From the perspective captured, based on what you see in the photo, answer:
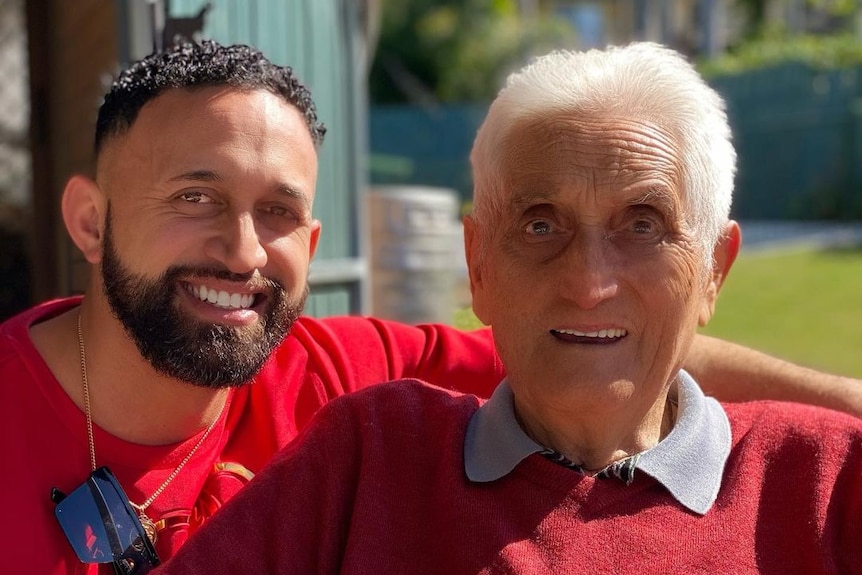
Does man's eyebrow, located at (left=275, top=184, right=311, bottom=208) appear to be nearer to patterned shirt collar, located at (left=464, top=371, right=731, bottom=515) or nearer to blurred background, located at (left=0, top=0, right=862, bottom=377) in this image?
patterned shirt collar, located at (left=464, top=371, right=731, bottom=515)

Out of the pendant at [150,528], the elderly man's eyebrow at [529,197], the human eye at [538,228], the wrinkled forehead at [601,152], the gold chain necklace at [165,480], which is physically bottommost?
the pendant at [150,528]

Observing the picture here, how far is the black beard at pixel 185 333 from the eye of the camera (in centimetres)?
212

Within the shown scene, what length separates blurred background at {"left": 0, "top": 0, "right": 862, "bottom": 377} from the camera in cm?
436

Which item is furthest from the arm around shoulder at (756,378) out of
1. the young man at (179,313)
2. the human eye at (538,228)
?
the human eye at (538,228)

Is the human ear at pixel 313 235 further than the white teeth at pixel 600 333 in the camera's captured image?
Yes

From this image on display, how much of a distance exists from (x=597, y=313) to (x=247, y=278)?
76 cm

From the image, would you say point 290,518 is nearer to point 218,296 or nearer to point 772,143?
point 218,296

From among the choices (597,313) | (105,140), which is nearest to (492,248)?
(597,313)

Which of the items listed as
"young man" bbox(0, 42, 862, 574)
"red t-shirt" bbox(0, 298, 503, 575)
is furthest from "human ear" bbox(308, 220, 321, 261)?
"red t-shirt" bbox(0, 298, 503, 575)

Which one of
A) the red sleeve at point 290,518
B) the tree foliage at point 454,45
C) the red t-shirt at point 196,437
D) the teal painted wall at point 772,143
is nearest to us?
the red sleeve at point 290,518

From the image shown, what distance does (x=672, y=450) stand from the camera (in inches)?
74.5

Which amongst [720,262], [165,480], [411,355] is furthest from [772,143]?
[165,480]

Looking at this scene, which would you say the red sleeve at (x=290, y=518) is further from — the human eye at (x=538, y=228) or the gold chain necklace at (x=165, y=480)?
the human eye at (x=538, y=228)

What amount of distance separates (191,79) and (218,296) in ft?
1.51
